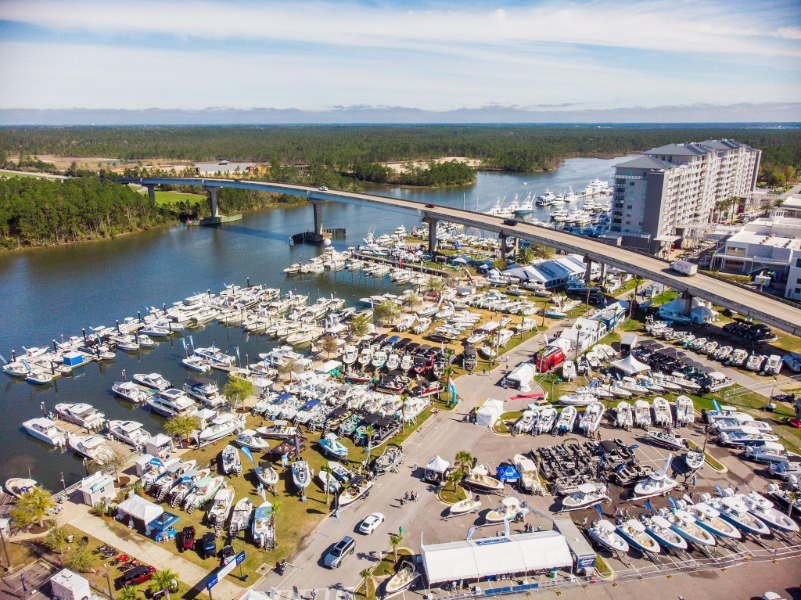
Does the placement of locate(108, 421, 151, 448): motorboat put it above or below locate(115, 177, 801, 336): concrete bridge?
below

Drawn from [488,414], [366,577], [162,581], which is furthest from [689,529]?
[162,581]

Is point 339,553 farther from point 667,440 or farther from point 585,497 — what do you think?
point 667,440

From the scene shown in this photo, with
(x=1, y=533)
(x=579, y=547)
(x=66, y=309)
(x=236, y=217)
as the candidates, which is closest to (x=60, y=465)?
(x=1, y=533)

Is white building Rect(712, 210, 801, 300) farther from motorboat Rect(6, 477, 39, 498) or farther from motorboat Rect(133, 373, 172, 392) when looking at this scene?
motorboat Rect(6, 477, 39, 498)

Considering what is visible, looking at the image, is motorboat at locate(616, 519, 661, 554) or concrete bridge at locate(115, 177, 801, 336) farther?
concrete bridge at locate(115, 177, 801, 336)

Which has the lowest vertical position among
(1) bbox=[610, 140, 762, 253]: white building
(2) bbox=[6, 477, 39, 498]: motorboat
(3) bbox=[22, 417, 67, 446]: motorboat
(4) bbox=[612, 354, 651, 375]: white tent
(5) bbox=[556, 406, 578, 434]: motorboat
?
(3) bbox=[22, 417, 67, 446]: motorboat

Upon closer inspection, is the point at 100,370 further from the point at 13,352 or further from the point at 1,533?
the point at 1,533

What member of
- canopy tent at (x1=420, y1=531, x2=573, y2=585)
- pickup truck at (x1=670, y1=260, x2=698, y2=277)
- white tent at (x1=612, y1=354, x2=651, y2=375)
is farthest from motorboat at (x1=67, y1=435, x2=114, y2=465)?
pickup truck at (x1=670, y1=260, x2=698, y2=277)
